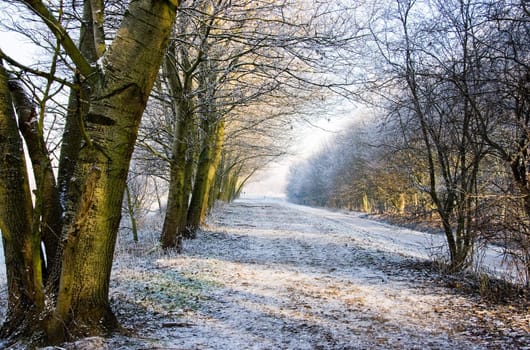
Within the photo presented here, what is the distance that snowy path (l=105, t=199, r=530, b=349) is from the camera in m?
3.85

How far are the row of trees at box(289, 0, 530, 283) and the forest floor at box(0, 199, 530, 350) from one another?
116 centimetres

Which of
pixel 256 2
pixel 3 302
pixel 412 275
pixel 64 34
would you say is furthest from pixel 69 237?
pixel 412 275

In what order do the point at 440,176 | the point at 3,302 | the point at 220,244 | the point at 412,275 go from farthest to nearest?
the point at 220,244 < the point at 440,176 < the point at 412,275 < the point at 3,302

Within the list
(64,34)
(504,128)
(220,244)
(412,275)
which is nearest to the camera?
(64,34)

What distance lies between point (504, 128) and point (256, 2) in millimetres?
4647

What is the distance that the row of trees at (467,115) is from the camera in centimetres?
536

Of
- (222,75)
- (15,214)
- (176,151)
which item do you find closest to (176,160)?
(176,151)

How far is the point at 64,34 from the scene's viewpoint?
3400mm

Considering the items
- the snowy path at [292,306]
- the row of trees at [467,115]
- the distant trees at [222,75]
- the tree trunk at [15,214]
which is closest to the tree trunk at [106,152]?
the tree trunk at [15,214]

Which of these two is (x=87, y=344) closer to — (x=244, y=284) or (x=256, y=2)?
(x=244, y=284)

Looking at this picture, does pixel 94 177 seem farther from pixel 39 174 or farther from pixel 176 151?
pixel 176 151

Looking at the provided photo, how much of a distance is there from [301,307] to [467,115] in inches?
180

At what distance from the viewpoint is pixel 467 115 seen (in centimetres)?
671

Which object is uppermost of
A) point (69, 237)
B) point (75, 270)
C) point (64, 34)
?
point (64, 34)
